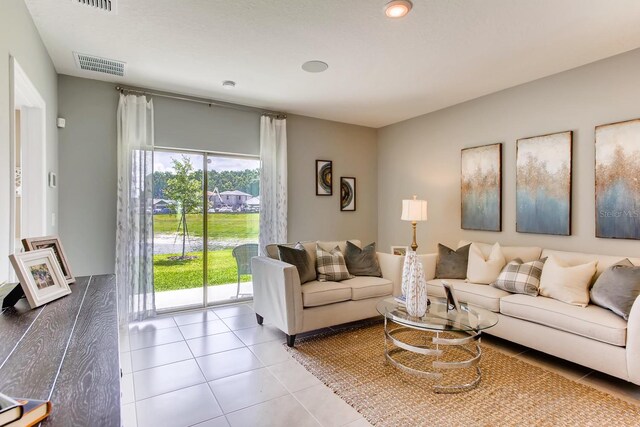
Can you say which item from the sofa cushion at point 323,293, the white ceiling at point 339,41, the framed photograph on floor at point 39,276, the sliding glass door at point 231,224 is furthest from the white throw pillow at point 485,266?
the framed photograph on floor at point 39,276

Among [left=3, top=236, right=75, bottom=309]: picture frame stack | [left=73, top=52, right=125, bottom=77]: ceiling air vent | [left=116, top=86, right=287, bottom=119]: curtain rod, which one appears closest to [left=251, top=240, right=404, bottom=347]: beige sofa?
[left=3, top=236, right=75, bottom=309]: picture frame stack

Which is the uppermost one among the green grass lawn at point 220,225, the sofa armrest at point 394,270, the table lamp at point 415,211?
the table lamp at point 415,211

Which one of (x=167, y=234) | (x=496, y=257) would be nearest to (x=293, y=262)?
(x=167, y=234)

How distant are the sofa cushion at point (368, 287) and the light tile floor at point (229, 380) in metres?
0.87

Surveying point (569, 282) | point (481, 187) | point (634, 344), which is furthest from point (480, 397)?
point (481, 187)

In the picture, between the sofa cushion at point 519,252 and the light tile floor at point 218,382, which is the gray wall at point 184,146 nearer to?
the light tile floor at point 218,382

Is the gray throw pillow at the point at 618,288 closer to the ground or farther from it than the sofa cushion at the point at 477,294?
farther from it

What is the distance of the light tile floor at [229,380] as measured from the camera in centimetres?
211

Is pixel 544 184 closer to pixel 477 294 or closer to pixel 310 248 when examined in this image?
pixel 477 294

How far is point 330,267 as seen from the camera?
367 cm

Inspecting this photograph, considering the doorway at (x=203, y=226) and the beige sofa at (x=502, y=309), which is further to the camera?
the doorway at (x=203, y=226)

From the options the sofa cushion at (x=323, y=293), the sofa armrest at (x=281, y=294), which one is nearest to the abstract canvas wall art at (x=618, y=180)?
the sofa cushion at (x=323, y=293)

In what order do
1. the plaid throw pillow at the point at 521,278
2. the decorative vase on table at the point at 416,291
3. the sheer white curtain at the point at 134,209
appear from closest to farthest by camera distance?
the decorative vase on table at the point at 416,291 < the plaid throw pillow at the point at 521,278 < the sheer white curtain at the point at 134,209

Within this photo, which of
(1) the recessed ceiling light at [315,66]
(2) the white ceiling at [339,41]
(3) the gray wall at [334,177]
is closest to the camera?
(2) the white ceiling at [339,41]
